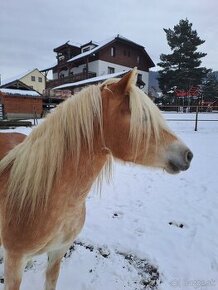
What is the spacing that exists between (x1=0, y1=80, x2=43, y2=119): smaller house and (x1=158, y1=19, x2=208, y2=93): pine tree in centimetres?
1838

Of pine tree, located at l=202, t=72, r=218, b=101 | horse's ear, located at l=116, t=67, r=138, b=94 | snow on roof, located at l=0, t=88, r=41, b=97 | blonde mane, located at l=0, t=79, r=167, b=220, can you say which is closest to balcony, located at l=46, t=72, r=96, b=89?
snow on roof, located at l=0, t=88, r=41, b=97

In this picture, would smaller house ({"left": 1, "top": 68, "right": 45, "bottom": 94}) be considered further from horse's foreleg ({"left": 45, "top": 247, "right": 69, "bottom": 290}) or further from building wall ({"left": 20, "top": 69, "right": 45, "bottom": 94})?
horse's foreleg ({"left": 45, "top": 247, "right": 69, "bottom": 290})

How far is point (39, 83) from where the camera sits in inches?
1818

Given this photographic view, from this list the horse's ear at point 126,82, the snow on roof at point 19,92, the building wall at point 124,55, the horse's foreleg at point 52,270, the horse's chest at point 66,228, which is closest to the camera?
the horse's ear at point 126,82

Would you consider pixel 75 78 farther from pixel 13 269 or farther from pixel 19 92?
pixel 13 269

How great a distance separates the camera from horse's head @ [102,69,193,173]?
1359 mm

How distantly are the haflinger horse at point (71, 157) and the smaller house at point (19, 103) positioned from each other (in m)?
23.4

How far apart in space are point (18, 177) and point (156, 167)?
2.72 feet

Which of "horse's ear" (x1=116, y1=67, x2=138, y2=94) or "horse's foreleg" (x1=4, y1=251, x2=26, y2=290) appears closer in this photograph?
"horse's ear" (x1=116, y1=67, x2=138, y2=94)

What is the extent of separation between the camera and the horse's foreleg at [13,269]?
1673 mm

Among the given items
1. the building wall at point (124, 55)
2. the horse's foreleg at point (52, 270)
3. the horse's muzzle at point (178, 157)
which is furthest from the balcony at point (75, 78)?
the horse's muzzle at point (178, 157)

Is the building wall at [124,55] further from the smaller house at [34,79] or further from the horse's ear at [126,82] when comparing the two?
the horse's ear at [126,82]

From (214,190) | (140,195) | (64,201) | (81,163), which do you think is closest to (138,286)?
(64,201)

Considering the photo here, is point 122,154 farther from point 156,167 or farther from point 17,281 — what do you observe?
point 17,281
